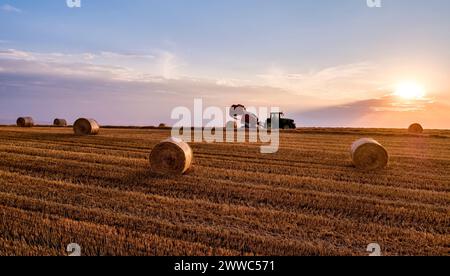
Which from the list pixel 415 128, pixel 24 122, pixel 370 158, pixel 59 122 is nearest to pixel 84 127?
pixel 24 122

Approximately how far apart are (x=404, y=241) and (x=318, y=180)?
4518mm

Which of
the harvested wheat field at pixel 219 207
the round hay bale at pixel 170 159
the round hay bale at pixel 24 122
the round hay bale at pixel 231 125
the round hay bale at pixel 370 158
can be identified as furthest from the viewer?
the round hay bale at pixel 231 125

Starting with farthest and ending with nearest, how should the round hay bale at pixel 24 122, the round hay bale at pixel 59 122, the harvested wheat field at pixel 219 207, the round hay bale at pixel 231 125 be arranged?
1. the round hay bale at pixel 59 122
2. the round hay bale at pixel 231 125
3. the round hay bale at pixel 24 122
4. the harvested wheat field at pixel 219 207

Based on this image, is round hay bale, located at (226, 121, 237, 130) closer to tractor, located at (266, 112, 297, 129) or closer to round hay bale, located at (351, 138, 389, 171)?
tractor, located at (266, 112, 297, 129)

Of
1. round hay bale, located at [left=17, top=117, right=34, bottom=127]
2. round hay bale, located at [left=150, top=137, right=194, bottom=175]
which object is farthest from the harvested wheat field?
round hay bale, located at [left=17, top=117, right=34, bottom=127]

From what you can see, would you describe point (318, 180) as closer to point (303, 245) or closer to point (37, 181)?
point (303, 245)

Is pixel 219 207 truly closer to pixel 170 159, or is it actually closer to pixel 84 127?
pixel 170 159

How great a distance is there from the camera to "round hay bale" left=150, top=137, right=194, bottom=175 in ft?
38.5

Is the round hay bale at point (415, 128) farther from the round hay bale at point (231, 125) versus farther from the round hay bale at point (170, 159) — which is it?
the round hay bale at point (170, 159)

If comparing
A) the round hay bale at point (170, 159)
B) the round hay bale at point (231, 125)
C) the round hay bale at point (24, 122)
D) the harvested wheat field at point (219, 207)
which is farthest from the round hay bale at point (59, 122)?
the round hay bale at point (170, 159)

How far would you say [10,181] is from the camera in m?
9.99

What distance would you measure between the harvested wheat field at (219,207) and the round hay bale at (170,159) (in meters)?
0.51

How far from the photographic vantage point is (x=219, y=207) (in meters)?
8.16

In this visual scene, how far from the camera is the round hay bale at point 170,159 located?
1173cm
